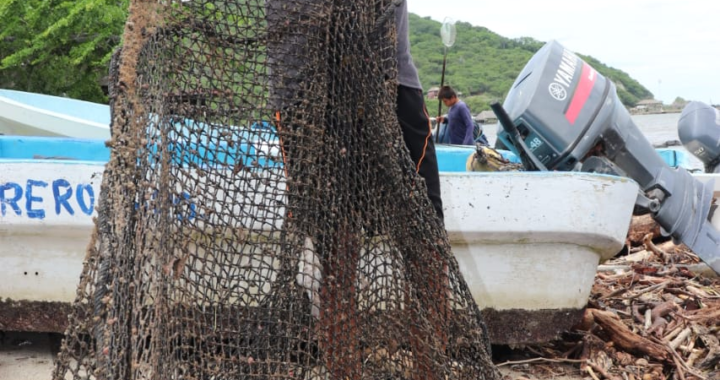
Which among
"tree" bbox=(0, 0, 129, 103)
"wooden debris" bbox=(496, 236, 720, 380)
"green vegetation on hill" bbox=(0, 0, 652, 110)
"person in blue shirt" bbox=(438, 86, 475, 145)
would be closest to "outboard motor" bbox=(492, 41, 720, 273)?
"wooden debris" bbox=(496, 236, 720, 380)

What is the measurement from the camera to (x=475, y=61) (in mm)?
39406

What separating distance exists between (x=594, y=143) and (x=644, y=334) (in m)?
0.95

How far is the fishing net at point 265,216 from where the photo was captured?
176 centimetres

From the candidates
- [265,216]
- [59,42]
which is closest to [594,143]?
[265,216]

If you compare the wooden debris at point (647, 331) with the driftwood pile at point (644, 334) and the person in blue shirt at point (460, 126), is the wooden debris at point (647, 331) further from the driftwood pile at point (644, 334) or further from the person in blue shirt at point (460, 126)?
the person in blue shirt at point (460, 126)

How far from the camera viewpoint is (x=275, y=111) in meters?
1.96

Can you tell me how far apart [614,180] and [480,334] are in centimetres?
110

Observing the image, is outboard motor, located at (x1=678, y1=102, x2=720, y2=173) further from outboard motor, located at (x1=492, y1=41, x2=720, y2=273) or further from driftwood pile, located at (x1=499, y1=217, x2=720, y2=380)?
outboard motor, located at (x1=492, y1=41, x2=720, y2=273)

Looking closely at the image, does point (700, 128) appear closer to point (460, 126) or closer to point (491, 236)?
point (491, 236)

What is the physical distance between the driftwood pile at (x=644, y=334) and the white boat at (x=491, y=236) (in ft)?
0.61

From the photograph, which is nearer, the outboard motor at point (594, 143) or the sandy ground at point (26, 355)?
the sandy ground at point (26, 355)

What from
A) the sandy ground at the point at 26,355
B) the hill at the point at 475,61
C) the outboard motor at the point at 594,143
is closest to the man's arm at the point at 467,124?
the outboard motor at the point at 594,143

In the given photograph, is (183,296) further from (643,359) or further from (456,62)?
(456,62)

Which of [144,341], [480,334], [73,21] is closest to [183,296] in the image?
[144,341]
